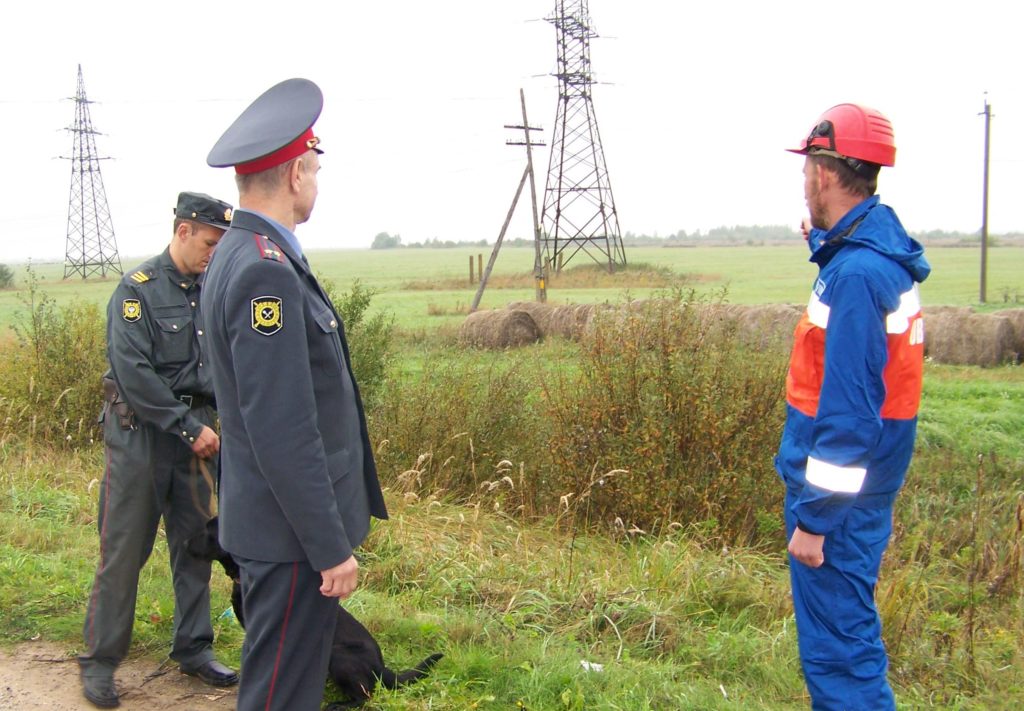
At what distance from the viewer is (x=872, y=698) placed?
2.97 meters

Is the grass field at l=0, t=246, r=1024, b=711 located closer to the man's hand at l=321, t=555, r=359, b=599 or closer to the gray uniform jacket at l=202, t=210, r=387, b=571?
the man's hand at l=321, t=555, r=359, b=599

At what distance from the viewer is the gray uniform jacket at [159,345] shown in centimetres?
393

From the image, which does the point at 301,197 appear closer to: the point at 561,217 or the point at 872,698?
the point at 872,698

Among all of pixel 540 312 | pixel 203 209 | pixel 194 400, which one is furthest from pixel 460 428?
pixel 540 312

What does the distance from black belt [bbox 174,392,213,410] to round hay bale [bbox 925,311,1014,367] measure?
14036 millimetres

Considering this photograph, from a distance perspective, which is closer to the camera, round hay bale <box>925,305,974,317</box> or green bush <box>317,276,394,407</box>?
green bush <box>317,276,394,407</box>

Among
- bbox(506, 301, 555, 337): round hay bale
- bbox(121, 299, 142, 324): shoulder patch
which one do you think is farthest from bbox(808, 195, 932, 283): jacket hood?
bbox(506, 301, 555, 337): round hay bale

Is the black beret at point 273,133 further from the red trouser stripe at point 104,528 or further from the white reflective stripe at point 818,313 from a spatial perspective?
the red trouser stripe at point 104,528

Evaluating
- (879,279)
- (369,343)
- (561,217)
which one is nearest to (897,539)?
(879,279)

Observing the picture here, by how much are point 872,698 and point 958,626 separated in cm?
229

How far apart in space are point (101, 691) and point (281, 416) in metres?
2.22

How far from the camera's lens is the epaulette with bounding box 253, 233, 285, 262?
2555mm

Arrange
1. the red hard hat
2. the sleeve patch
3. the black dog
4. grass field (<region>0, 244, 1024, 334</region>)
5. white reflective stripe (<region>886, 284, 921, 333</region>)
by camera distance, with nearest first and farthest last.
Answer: the sleeve patch, white reflective stripe (<region>886, 284, 921, 333</region>), the red hard hat, the black dog, grass field (<region>0, 244, 1024, 334</region>)

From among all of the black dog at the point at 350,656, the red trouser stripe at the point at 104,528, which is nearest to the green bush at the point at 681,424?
the black dog at the point at 350,656
